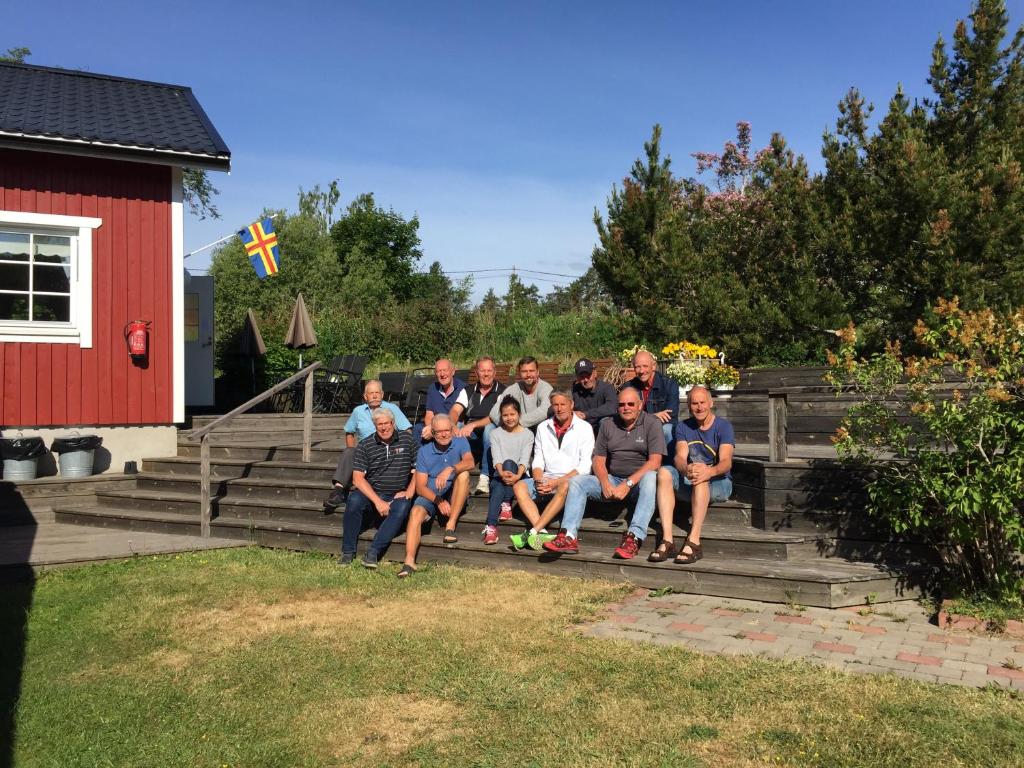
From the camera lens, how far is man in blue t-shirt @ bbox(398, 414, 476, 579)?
7184 millimetres

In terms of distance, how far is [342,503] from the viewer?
800 cm

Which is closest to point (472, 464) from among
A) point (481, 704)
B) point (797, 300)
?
point (481, 704)

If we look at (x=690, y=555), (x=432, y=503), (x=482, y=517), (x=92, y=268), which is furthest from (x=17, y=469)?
(x=690, y=555)

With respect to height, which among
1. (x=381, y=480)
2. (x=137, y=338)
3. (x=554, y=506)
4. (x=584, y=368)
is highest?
(x=137, y=338)

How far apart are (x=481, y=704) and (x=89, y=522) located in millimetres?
6450

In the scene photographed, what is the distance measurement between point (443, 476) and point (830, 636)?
3.32 meters

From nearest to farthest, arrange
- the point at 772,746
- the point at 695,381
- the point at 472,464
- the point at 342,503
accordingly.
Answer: the point at 772,746 < the point at 472,464 < the point at 342,503 < the point at 695,381

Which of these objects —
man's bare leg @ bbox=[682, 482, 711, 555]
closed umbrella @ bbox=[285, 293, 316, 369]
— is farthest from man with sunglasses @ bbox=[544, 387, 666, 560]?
closed umbrella @ bbox=[285, 293, 316, 369]

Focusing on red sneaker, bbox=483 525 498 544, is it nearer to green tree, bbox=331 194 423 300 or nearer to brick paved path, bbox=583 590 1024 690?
brick paved path, bbox=583 590 1024 690

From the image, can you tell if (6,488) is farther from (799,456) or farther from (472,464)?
(799,456)

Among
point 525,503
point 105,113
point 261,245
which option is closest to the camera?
point 525,503

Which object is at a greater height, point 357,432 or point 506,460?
point 357,432

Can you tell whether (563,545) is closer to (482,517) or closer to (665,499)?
(665,499)

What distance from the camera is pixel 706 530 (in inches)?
255
